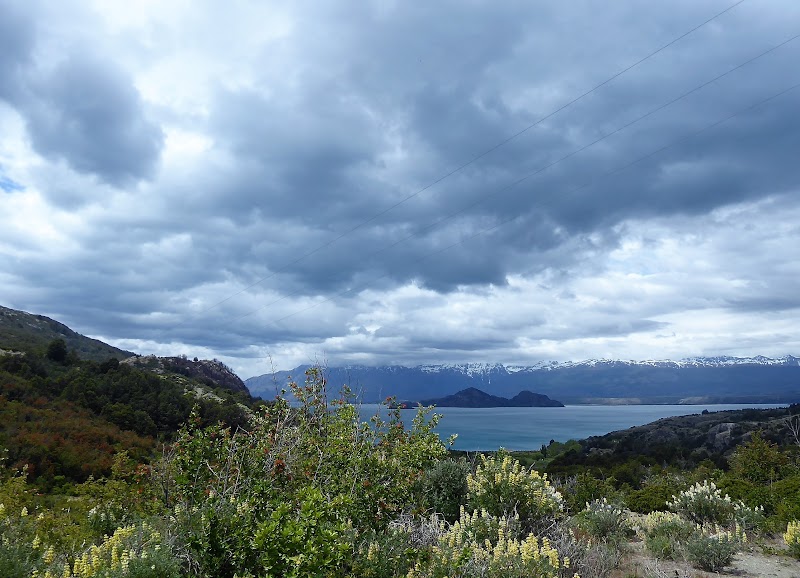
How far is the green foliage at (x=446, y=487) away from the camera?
1035cm

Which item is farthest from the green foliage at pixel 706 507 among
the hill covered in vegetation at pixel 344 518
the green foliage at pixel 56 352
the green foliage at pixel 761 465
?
the green foliage at pixel 56 352

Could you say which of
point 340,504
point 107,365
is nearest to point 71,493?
point 340,504

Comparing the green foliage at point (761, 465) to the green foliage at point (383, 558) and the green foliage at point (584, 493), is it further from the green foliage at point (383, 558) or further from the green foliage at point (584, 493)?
the green foliage at point (383, 558)

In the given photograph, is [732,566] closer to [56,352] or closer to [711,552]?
[711,552]

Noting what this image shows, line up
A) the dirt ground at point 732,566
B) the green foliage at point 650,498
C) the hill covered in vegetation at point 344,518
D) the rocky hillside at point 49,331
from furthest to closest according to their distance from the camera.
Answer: the rocky hillside at point 49,331 < the green foliage at point 650,498 < the dirt ground at point 732,566 < the hill covered in vegetation at point 344,518

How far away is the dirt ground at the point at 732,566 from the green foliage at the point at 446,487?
3.12 m

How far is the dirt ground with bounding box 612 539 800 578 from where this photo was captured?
27.0 feet

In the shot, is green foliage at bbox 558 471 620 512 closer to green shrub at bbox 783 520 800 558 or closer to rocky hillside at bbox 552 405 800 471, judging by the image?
green shrub at bbox 783 520 800 558

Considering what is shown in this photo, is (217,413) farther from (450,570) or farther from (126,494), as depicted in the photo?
(450,570)

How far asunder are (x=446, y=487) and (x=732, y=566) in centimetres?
520

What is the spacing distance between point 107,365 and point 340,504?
151ft

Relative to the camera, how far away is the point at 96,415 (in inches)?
1348

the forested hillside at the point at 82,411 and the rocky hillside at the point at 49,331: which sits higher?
the rocky hillside at the point at 49,331

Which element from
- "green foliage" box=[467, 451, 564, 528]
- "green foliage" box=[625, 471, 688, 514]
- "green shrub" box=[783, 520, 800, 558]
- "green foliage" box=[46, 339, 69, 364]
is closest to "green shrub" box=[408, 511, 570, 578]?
"green foliage" box=[467, 451, 564, 528]
